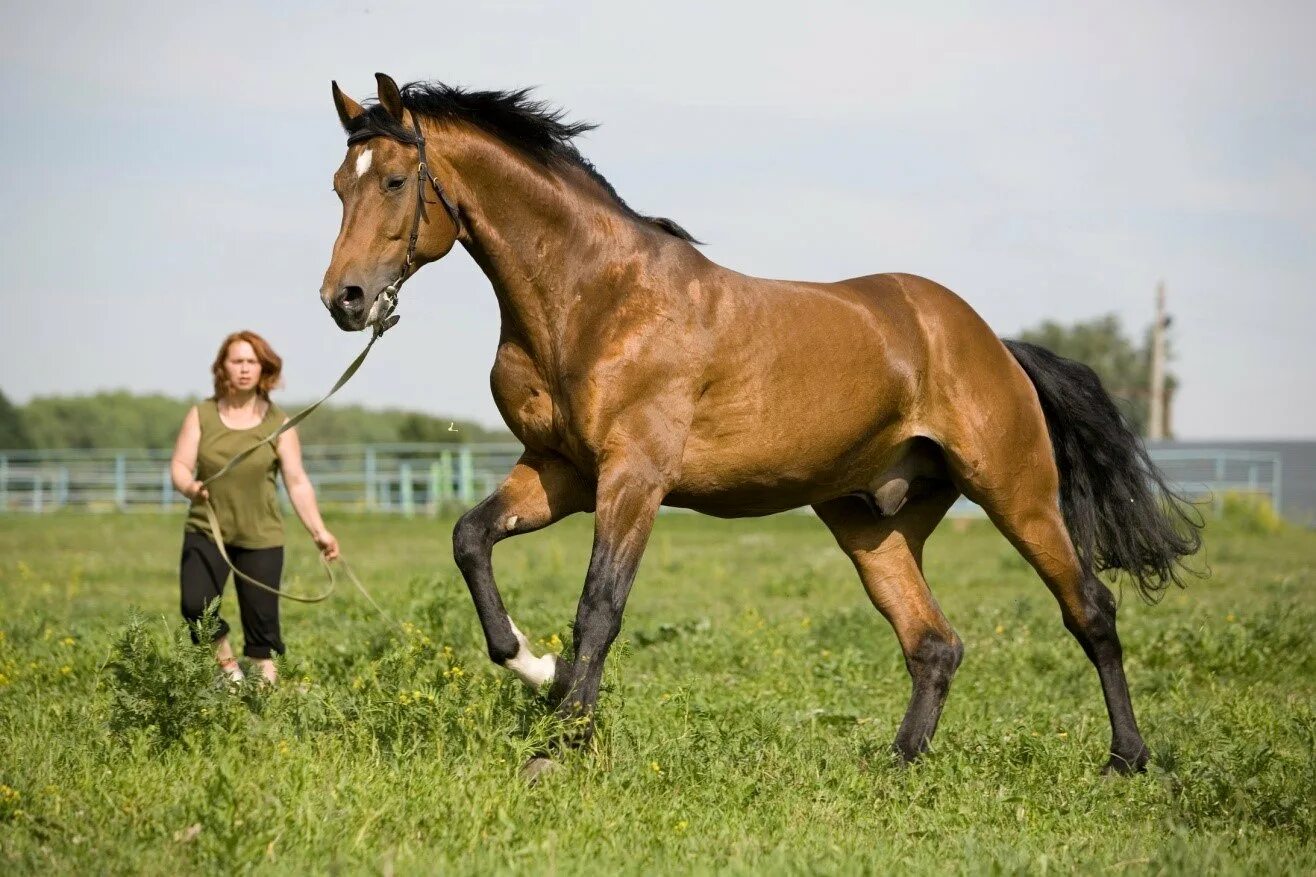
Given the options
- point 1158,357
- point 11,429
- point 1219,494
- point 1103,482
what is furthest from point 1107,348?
point 1103,482

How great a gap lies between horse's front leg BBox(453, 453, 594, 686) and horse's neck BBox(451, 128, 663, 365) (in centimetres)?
52

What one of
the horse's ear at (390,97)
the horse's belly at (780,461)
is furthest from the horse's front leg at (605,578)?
the horse's ear at (390,97)

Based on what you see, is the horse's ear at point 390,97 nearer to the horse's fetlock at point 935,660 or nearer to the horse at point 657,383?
the horse at point 657,383

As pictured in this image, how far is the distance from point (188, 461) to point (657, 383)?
141 inches

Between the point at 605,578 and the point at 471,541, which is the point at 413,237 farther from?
the point at 605,578

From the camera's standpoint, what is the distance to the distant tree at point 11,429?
184 feet

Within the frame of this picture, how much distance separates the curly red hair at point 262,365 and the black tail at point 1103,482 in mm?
4179

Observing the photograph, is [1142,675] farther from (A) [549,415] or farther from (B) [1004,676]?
(A) [549,415]

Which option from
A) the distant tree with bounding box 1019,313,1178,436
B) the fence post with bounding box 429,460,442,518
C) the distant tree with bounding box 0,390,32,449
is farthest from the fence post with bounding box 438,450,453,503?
the distant tree with bounding box 1019,313,1178,436

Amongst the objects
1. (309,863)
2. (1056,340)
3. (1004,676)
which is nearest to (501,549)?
(1004,676)

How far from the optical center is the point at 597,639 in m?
5.48

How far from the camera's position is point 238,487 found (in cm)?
805

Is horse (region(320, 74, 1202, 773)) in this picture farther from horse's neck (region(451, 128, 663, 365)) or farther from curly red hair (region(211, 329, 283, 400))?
curly red hair (region(211, 329, 283, 400))

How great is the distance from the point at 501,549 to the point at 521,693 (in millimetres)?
15451
